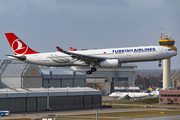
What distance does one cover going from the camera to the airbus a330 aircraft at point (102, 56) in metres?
75.0

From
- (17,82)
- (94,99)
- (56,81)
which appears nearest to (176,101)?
(94,99)

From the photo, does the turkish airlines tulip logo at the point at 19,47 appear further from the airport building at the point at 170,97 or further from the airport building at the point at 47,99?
the airport building at the point at 170,97

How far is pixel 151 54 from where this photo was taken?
75000mm

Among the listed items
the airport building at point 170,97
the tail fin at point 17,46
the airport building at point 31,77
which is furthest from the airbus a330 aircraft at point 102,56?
the airport building at point 170,97

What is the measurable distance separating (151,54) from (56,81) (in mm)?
94915

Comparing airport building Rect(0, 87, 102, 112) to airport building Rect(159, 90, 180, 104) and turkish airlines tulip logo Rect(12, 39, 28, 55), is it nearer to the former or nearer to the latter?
turkish airlines tulip logo Rect(12, 39, 28, 55)

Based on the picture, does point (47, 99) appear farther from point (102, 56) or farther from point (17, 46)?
point (102, 56)

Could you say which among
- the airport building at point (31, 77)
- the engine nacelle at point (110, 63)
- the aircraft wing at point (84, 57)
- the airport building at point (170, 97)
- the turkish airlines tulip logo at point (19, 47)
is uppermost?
the turkish airlines tulip logo at point (19, 47)

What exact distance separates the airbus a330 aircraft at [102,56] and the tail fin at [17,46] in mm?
1945

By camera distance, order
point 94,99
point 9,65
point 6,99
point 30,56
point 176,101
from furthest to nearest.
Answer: point 9,65
point 176,101
point 94,99
point 6,99
point 30,56

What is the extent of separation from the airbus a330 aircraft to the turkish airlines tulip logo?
9.29 feet

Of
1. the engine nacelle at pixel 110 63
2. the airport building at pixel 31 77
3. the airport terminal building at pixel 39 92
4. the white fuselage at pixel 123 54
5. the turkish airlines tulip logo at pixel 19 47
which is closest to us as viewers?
the white fuselage at pixel 123 54

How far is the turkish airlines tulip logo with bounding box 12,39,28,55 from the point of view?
85.3 meters

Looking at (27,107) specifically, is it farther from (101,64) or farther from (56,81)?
(56,81)
